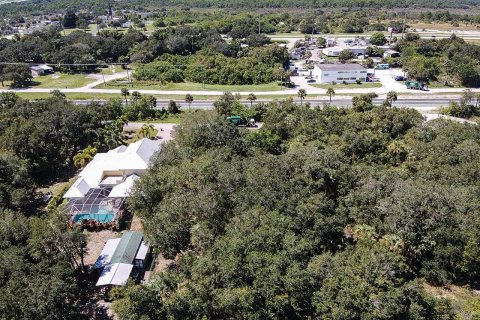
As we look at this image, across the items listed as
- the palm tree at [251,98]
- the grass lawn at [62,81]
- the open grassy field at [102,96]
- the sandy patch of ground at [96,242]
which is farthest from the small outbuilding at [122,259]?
the grass lawn at [62,81]

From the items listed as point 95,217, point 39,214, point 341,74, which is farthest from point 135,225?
point 341,74

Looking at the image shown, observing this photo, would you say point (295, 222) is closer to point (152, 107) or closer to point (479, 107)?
point (152, 107)

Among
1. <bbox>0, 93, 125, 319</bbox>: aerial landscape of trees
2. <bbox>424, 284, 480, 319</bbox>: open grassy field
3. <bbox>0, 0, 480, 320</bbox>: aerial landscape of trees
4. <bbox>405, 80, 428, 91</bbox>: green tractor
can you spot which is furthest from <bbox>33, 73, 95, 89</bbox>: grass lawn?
<bbox>424, 284, 480, 319</bbox>: open grassy field

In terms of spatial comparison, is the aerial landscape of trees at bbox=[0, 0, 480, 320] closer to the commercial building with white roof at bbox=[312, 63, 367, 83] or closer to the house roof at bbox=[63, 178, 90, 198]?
the house roof at bbox=[63, 178, 90, 198]

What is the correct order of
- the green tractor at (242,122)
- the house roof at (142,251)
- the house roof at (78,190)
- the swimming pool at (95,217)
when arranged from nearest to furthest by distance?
the house roof at (142,251) → the swimming pool at (95,217) → the house roof at (78,190) → the green tractor at (242,122)

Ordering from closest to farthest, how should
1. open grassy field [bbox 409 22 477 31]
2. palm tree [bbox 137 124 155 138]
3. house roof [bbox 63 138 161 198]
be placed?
house roof [bbox 63 138 161 198] < palm tree [bbox 137 124 155 138] < open grassy field [bbox 409 22 477 31]

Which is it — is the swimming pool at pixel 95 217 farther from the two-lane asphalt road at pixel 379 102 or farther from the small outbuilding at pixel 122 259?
the two-lane asphalt road at pixel 379 102
